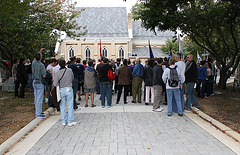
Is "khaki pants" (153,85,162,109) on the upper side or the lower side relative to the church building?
lower

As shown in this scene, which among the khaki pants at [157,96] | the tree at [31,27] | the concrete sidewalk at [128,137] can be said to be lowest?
the concrete sidewalk at [128,137]

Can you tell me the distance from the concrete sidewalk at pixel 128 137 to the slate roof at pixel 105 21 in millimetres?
34726

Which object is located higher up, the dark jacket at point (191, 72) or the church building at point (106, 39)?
the church building at point (106, 39)

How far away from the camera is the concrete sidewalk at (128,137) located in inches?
190

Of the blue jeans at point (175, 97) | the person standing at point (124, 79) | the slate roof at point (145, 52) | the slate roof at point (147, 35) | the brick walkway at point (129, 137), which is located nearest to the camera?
the brick walkway at point (129, 137)

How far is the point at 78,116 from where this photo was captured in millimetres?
7922

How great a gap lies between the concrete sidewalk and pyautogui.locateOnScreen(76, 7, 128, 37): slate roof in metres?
34.7

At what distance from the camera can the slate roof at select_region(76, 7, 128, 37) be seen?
41.3 metres

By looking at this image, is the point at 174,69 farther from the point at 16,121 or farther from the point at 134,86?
the point at 16,121

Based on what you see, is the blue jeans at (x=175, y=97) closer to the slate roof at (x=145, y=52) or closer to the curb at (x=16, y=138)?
the curb at (x=16, y=138)

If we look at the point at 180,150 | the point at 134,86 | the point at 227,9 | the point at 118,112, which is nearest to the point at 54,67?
the point at 118,112

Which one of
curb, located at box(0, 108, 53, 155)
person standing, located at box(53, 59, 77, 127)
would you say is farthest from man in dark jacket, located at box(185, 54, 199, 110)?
curb, located at box(0, 108, 53, 155)

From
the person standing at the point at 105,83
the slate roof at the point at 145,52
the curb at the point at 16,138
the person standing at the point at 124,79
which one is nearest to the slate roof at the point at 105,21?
the slate roof at the point at 145,52

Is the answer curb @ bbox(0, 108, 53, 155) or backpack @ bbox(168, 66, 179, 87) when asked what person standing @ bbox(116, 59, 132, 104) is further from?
curb @ bbox(0, 108, 53, 155)
